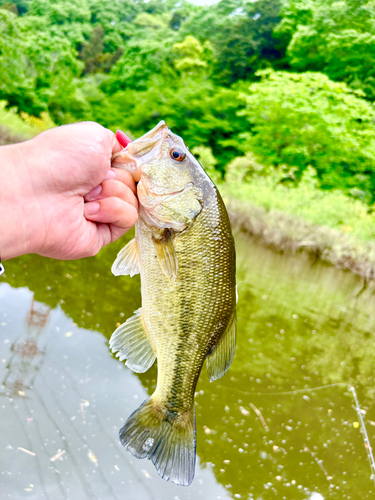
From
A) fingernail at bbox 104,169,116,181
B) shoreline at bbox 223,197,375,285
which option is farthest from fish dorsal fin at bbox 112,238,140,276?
shoreline at bbox 223,197,375,285

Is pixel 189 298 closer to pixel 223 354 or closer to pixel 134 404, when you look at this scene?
pixel 223 354

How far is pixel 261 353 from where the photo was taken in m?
3.91

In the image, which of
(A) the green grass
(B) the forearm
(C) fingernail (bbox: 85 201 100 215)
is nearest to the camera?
(B) the forearm

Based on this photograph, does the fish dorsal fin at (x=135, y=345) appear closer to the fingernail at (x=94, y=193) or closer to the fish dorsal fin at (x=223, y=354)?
the fish dorsal fin at (x=223, y=354)

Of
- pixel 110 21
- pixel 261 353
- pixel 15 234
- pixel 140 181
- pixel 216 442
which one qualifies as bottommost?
pixel 110 21

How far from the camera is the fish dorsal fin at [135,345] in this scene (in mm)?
1470

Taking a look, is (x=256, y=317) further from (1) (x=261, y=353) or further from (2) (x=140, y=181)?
(2) (x=140, y=181)

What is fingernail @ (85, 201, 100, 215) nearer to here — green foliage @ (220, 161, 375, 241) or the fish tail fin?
the fish tail fin

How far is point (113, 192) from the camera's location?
4.32ft

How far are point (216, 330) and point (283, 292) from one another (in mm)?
4410

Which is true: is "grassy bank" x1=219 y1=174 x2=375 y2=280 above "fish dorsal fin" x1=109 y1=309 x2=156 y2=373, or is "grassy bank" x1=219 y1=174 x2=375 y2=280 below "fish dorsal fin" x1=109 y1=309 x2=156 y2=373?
below

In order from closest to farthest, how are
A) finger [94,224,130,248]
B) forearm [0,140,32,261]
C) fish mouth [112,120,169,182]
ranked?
forearm [0,140,32,261], fish mouth [112,120,169,182], finger [94,224,130,248]

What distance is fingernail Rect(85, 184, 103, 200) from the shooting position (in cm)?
135

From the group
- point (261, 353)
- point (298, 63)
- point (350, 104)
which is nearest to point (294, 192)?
point (350, 104)
